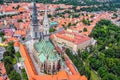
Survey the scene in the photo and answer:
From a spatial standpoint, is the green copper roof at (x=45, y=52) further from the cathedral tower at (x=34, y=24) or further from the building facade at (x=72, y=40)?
the building facade at (x=72, y=40)

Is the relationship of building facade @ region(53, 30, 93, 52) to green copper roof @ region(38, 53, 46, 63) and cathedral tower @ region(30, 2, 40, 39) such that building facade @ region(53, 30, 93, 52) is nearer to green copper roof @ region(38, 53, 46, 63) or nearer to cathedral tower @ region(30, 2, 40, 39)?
cathedral tower @ region(30, 2, 40, 39)


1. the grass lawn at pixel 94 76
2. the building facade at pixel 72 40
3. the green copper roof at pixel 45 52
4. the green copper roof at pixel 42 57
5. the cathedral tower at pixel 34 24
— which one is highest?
the cathedral tower at pixel 34 24

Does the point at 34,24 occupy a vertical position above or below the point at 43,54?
above

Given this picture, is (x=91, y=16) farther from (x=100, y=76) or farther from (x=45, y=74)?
(x=45, y=74)

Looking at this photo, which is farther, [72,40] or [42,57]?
[72,40]

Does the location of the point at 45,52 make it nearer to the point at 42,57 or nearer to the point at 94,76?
the point at 42,57

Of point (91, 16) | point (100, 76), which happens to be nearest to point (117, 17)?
point (91, 16)

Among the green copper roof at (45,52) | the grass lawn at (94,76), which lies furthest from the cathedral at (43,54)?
the grass lawn at (94,76)

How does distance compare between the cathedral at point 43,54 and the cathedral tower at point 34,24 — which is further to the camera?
the cathedral tower at point 34,24

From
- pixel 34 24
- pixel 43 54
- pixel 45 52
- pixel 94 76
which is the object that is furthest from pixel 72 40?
pixel 43 54
